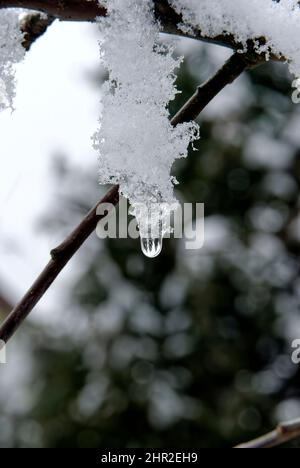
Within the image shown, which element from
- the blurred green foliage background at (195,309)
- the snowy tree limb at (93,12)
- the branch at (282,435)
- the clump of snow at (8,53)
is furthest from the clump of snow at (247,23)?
the blurred green foliage background at (195,309)

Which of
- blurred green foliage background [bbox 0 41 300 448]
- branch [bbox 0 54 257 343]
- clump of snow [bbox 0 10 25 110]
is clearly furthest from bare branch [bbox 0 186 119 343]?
blurred green foliage background [bbox 0 41 300 448]

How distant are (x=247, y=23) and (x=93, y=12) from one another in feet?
0.36

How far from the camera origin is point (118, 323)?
8.39 feet

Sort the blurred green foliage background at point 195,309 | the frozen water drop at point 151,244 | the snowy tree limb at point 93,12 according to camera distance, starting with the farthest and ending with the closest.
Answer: the blurred green foliage background at point 195,309 → the frozen water drop at point 151,244 → the snowy tree limb at point 93,12

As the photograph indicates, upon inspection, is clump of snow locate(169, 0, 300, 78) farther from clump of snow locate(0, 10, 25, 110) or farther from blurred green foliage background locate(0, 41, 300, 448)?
blurred green foliage background locate(0, 41, 300, 448)

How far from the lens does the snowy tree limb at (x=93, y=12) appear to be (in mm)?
403

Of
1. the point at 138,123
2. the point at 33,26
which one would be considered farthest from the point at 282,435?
the point at 33,26

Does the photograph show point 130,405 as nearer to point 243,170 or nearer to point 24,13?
point 243,170

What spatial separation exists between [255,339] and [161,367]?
0.42m

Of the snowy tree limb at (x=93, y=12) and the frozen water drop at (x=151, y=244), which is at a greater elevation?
the snowy tree limb at (x=93, y=12)

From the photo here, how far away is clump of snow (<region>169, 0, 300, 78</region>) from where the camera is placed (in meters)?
0.41

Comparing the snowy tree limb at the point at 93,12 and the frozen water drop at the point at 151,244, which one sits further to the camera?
the frozen water drop at the point at 151,244

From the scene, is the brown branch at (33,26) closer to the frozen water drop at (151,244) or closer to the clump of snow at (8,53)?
the clump of snow at (8,53)
